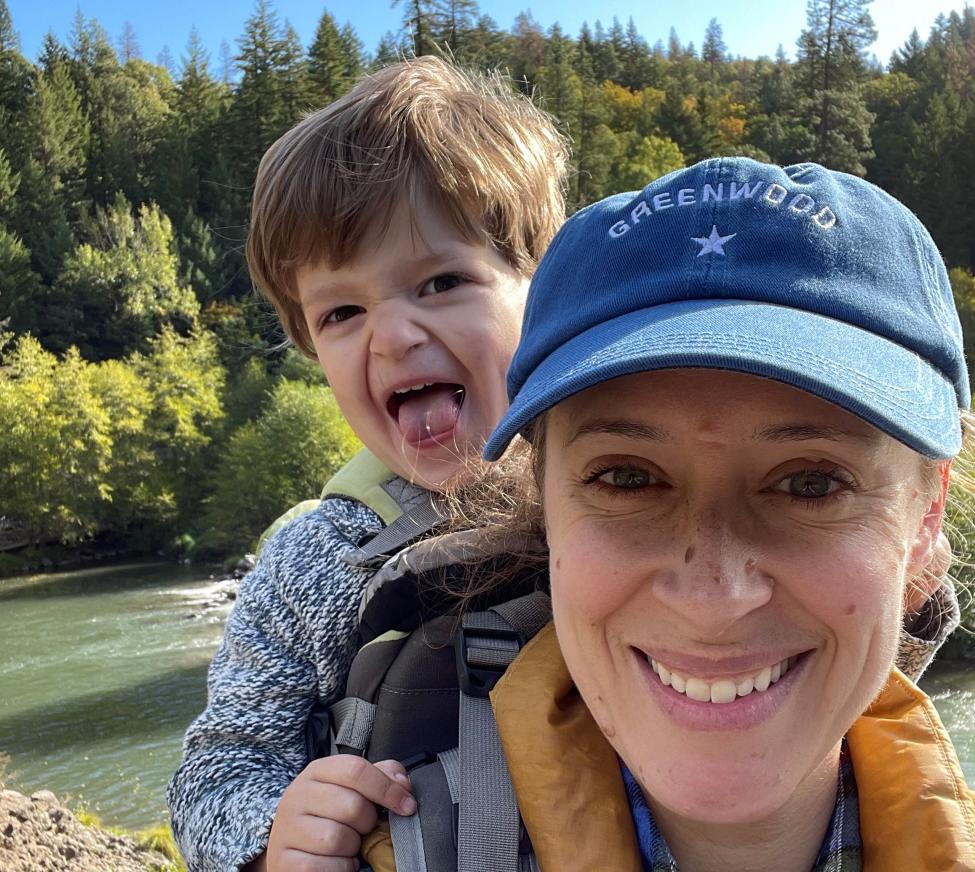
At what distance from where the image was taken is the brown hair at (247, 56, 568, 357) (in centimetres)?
223

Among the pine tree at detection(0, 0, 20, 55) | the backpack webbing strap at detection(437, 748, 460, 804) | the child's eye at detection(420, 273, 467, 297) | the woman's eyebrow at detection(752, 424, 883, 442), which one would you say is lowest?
the backpack webbing strap at detection(437, 748, 460, 804)

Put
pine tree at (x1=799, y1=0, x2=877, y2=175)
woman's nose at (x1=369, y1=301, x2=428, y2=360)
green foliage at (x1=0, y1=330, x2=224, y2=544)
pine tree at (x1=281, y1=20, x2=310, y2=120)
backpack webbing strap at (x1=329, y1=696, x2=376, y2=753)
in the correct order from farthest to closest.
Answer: pine tree at (x1=281, y1=20, x2=310, y2=120) < pine tree at (x1=799, y1=0, x2=877, y2=175) < green foliage at (x1=0, y1=330, x2=224, y2=544) < woman's nose at (x1=369, y1=301, x2=428, y2=360) < backpack webbing strap at (x1=329, y1=696, x2=376, y2=753)

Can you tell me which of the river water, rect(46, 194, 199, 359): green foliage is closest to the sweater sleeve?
the river water

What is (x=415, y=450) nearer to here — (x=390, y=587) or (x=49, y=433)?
(x=390, y=587)

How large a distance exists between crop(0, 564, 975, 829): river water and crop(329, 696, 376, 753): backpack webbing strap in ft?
25.1

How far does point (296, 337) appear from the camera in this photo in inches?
104

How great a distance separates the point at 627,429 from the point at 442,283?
108 centimetres

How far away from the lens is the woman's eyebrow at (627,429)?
124 cm

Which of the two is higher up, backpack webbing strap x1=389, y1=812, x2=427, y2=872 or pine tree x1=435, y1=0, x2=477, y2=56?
pine tree x1=435, y1=0, x2=477, y2=56

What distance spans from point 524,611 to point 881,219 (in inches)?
31.8

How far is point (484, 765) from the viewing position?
1.48m

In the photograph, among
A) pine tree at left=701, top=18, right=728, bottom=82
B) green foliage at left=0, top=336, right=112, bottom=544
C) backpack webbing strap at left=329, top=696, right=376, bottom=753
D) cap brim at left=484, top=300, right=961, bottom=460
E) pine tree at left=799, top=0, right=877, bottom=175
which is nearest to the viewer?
cap brim at left=484, top=300, right=961, bottom=460

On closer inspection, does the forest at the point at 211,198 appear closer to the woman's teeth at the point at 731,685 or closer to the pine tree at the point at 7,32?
the pine tree at the point at 7,32

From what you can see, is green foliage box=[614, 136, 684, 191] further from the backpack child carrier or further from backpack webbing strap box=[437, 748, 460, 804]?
backpack webbing strap box=[437, 748, 460, 804]
